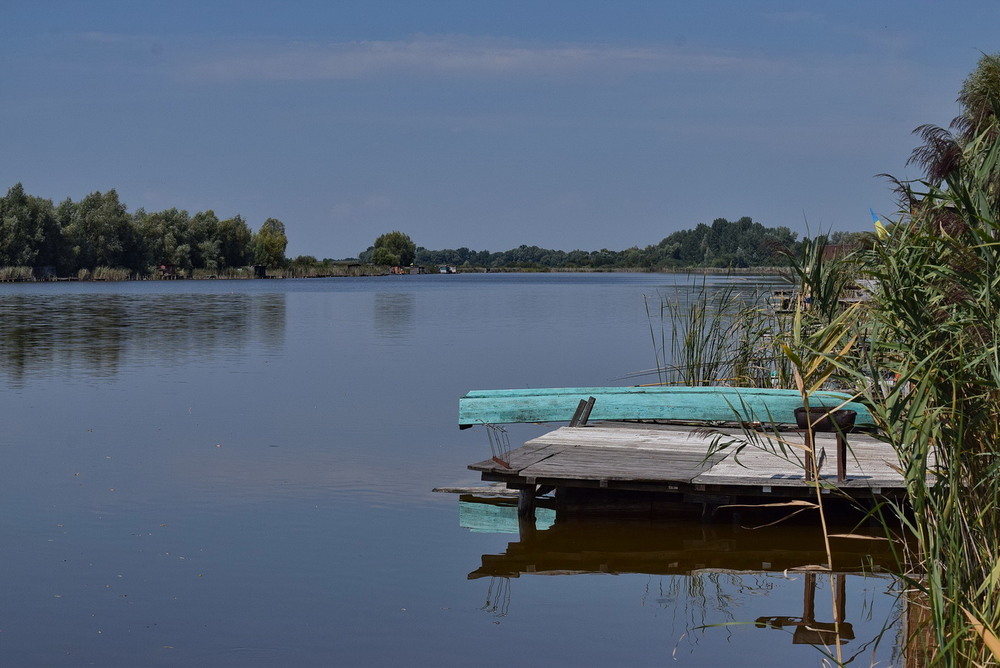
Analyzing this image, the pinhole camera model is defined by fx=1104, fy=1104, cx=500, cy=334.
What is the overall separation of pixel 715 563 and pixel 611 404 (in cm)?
349

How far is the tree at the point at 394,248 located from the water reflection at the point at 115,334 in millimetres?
135802

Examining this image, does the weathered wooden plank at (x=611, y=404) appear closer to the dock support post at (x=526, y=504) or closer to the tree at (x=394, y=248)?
the dock support post at (x=526, y=504)

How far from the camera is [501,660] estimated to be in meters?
6.42

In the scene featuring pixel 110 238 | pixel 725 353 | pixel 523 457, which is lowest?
pixel 523 457

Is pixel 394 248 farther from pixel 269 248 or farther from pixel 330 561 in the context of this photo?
pixel 330 561

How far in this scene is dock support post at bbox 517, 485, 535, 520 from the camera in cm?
943

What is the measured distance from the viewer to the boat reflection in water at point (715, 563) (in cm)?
722

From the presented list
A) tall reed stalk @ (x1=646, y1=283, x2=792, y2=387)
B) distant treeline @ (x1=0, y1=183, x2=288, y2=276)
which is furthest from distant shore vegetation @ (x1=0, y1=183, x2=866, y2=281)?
tall reed stalk @ (x1=646, y1=283, x2=792, y2=387)

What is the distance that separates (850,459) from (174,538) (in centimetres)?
577

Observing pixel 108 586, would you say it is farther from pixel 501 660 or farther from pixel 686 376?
pixel 686 376

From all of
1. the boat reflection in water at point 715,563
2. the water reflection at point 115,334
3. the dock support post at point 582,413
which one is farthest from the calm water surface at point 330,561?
the water reflection at point 115,334

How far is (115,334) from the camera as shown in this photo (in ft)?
105

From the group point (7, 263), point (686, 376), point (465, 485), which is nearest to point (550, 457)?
point (465, 485)

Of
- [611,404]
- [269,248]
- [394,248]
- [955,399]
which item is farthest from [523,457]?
[394,248]
